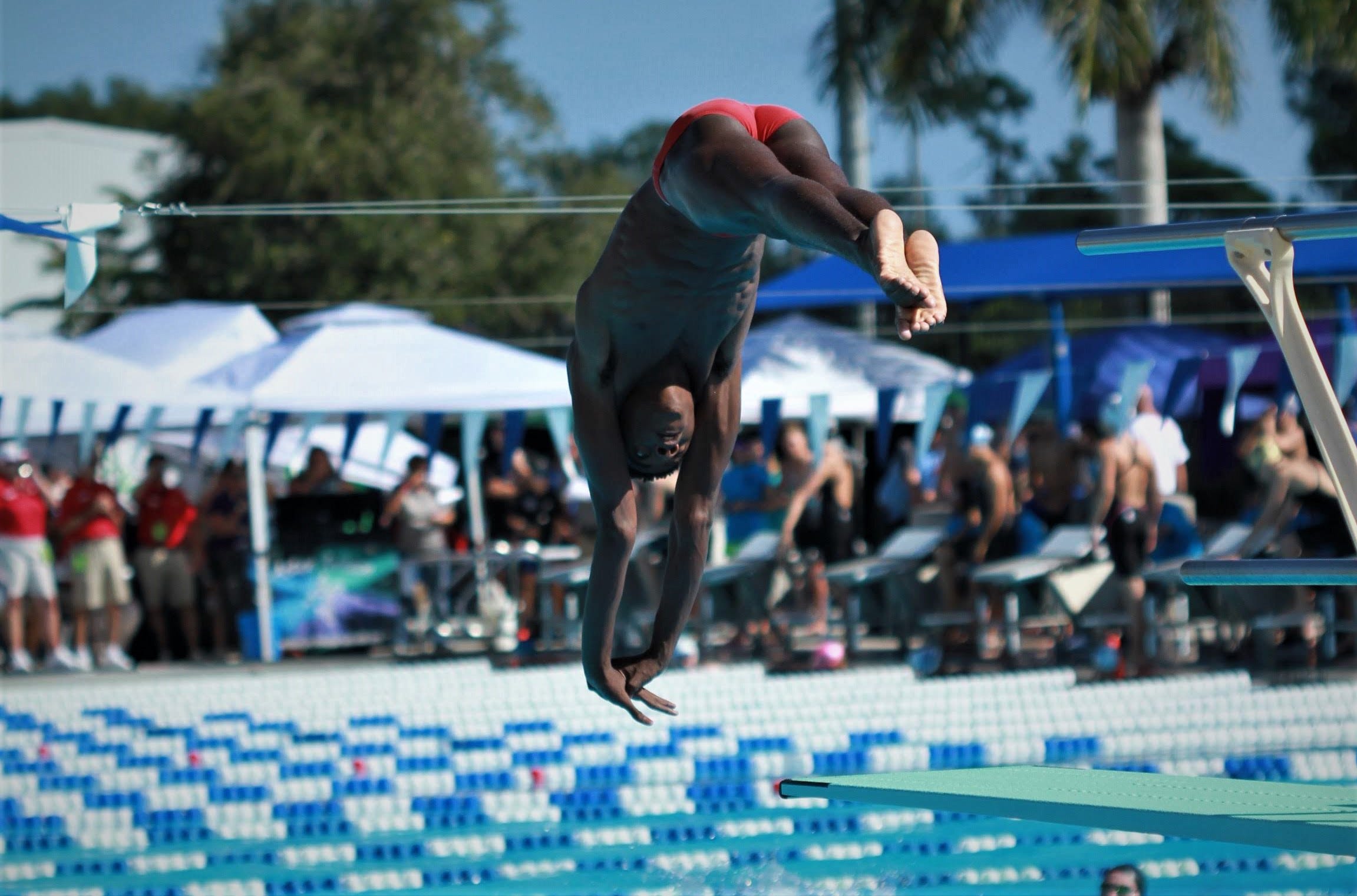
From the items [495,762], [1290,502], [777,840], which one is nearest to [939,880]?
[777,840]

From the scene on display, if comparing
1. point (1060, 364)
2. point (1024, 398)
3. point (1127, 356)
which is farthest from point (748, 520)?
point (1127, 356)

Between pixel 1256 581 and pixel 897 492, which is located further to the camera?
pixel 897 492

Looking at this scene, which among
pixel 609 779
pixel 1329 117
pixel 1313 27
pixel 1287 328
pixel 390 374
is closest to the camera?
pixel 1287 328

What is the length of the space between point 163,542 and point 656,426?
35.9 ft

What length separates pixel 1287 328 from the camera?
3.98 m

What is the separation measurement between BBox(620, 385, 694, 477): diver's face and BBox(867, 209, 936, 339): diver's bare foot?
4.69 ft

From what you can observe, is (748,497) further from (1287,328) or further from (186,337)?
(1287,328)

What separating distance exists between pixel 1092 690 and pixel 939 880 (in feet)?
12.1

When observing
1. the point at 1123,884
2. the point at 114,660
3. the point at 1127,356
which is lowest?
the point at 1123,884

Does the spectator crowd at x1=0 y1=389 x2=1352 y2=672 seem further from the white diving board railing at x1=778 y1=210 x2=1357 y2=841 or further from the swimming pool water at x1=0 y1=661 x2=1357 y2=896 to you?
the white diving board railing at x1=778 y1=210 x2=1357 y2=841

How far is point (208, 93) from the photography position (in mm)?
30797

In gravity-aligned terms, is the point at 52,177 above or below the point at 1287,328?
above

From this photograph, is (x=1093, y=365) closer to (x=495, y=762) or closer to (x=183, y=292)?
(x=495, y=762)

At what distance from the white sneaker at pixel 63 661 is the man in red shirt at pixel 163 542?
0.85m
